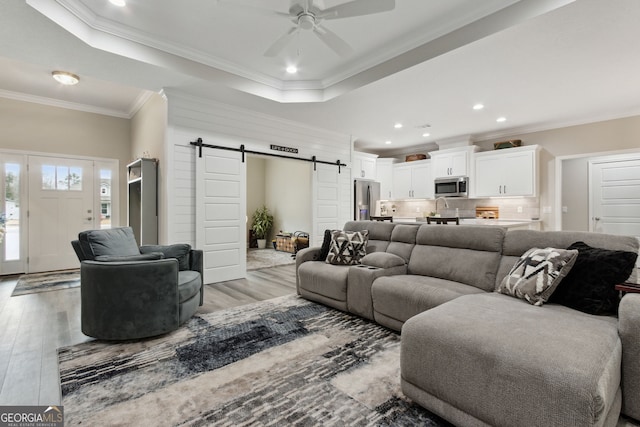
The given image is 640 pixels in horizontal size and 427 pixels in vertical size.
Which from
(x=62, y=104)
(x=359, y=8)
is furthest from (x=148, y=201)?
(x=359, y=8)

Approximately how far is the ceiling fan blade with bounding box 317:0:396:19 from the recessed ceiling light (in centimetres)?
426

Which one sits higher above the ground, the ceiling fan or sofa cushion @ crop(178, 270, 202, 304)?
the ceiling fan

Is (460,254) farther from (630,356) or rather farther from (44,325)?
(44,325)

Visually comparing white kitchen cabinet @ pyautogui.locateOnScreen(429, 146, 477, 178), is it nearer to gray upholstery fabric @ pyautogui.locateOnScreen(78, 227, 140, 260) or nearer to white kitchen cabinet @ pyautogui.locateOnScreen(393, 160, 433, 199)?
white kitchen cabinet @ pyautogui.locateOnScreen(393, 160, 433, 199)

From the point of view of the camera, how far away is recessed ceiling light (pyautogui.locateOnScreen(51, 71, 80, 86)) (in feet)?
14.5

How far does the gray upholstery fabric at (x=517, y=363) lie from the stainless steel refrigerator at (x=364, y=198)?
17.6ft

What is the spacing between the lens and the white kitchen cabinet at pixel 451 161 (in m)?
6.76

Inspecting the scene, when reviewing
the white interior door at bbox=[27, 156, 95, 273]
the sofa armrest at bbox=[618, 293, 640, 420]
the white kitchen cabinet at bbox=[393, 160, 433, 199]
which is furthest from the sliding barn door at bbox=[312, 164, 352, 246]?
the sofa armrest at bbox=[618, 293, 640, 420]

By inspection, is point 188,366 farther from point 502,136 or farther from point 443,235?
point 502,136

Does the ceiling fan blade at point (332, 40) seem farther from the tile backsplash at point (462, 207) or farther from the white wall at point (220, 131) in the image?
the tile backsplash at point (462, 207)

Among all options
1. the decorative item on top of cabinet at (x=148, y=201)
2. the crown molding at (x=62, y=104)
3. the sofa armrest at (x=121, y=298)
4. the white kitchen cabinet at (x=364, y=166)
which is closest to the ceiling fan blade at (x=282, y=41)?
the sofa armrest at (x=121, y=298)

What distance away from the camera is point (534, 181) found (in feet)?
19.2

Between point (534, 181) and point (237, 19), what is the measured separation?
5.88m

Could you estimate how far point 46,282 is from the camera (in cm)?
470
